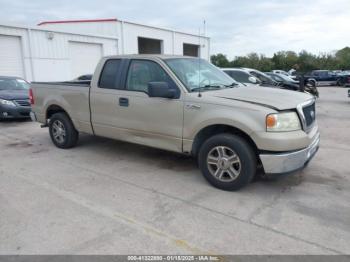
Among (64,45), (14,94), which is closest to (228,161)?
(14,94)

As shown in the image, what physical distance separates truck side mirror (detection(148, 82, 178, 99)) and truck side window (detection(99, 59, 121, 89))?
3.75ft

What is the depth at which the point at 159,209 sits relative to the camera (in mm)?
3678

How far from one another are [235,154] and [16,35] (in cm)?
1632

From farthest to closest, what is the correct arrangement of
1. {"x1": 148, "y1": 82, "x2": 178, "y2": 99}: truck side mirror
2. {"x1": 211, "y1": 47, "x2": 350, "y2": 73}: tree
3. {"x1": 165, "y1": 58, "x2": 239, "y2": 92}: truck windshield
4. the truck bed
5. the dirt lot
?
{"x1": 211, "y1": 47, "x2": 350, "y2": 73}: tree, the truck bed, {"x1": 165, "y1": 58, "x2": 239, "y2": 92}: truck windshield, {"x1": 148, "y1": 82, "x2": 178, "y2": 99}: truck side mirror, the dirt lot

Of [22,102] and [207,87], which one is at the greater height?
→ [207,87]

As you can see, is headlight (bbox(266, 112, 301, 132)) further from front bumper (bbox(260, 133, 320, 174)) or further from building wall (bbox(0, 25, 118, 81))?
building wall (bbox(0, 25, 118, 81))

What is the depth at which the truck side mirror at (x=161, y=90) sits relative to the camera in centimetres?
429

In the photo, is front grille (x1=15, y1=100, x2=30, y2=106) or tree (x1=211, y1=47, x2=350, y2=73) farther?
tree (x1=211, y1=47, x2=350, y2=73)

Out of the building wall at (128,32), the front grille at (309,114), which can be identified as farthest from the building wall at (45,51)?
the front grille at (309,114)

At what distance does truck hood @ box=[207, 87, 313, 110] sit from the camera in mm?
3905

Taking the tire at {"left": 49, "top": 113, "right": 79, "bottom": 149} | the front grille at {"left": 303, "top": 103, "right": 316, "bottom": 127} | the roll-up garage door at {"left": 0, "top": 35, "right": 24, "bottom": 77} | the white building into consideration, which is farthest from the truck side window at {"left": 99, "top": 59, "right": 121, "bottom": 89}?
the roll-up garage door at {"left": 0, "top": 35, "right": 24, "bottom": 77}

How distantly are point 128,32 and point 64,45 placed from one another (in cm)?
649

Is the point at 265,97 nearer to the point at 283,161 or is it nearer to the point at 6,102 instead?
the point at 283,161

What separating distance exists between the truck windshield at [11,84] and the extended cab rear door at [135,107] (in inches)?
→ 262
